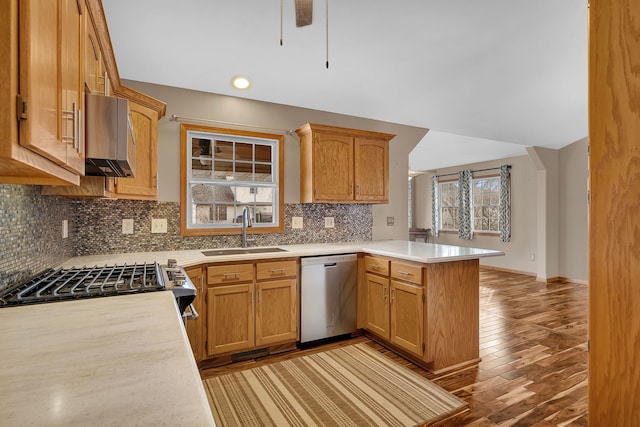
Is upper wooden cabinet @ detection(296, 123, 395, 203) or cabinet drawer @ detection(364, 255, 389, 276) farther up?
upper wooden cabinet @ detection(296, 123, 395, 203)

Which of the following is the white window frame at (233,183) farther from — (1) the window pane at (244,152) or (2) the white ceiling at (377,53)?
(2) the white ceiling at (377,53)

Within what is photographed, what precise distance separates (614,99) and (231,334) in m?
2.62

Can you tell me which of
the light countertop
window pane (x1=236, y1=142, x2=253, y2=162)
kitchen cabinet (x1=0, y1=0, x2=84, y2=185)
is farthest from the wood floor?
kitchen cabinet (x1=0, y1=0, x2=84, y2=185)

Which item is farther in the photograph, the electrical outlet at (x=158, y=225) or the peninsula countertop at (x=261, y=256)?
the electrical outlet at (x=158, y=225)

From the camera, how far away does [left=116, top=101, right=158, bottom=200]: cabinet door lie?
7.88 feet

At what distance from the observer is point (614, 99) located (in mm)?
914

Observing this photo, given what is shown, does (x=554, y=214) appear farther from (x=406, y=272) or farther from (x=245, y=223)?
(x=245, y=223)

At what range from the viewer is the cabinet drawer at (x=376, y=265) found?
2.84 meters

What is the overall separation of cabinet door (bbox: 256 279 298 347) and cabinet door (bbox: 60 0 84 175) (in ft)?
6.07

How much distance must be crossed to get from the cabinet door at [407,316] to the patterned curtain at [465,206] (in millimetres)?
5186

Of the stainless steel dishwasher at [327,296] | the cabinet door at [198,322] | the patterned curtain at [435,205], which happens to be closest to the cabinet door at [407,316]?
the stainless steel dishwasher at [327,296]

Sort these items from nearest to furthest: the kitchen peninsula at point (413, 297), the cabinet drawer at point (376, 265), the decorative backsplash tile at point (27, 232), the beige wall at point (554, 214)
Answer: the decorative backsplash tile at point (27, 232) < the kitchen peninsula at point (413, 297) < the cabinet drawer at point (376, 265) < the beige wall at point (554, 214)

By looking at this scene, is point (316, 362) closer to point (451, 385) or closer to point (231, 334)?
point (231, 334)

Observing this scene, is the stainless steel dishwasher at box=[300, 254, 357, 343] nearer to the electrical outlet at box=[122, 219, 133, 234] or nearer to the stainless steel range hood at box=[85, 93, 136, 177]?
the electrical outlet at box=[122, 219, 133, 234]
